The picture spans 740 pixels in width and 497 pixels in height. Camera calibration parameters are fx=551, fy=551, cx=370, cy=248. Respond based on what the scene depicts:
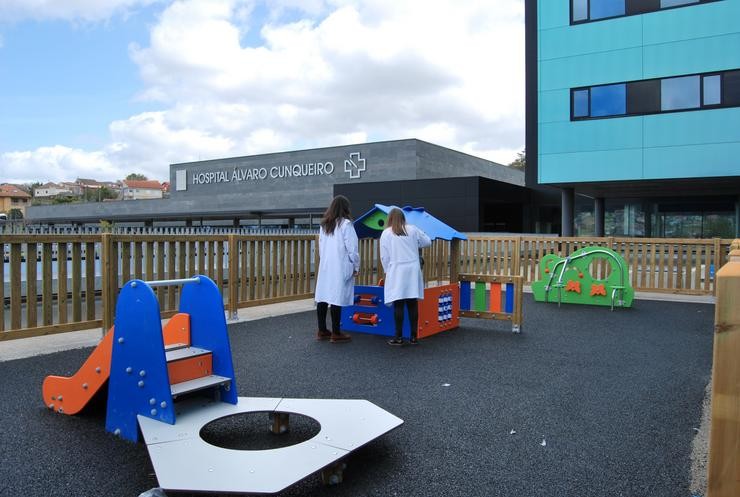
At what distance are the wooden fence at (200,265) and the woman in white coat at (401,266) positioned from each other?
1675 mm

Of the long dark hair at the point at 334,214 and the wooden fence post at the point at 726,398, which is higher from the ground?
the long dark hair at the point at 334,214

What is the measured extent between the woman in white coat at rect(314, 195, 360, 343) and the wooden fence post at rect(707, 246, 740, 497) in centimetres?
513

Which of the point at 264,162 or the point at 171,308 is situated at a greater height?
the point at 264,162

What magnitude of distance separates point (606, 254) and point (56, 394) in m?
9.79

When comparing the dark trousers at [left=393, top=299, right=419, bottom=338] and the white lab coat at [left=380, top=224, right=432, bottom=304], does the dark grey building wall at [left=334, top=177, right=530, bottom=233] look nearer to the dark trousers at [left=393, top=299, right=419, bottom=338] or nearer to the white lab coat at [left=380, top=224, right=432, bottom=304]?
the dark trousers at [left=393, top=299, right=419, bottom=338]

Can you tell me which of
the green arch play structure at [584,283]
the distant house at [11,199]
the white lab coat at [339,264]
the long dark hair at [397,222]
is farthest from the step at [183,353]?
the distant house at [11,199]

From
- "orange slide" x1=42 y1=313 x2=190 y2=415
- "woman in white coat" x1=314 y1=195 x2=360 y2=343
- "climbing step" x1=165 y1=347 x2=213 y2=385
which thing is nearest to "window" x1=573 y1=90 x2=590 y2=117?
"woman in white coat" x1=314 y1=195 x2=360 y2=343

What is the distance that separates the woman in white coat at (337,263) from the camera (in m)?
6.81

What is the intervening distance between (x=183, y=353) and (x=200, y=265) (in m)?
4.55

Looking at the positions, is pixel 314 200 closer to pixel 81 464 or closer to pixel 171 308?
pixel 171 308

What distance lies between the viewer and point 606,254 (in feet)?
35.7

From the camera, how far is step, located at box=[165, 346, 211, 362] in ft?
12.2

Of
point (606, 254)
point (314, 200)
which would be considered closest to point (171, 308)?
point (606, 254)

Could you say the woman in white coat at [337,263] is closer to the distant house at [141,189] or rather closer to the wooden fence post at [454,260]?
the wooden fence post at [454,260]
